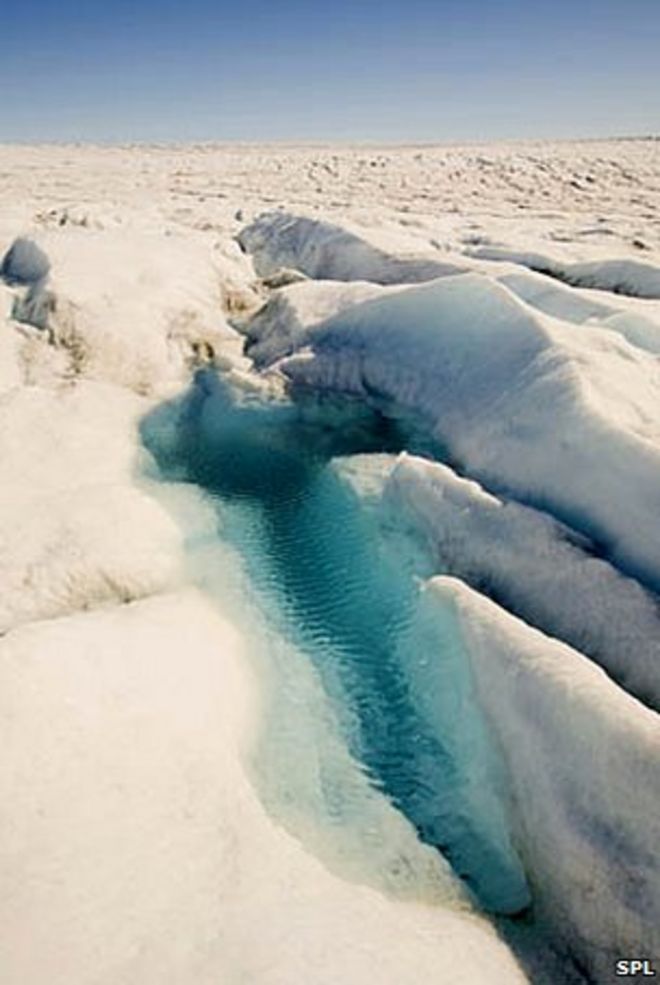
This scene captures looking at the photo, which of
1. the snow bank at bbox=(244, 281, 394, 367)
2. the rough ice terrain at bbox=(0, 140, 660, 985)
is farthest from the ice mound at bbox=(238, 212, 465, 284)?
the snow bank at bbox=(244, 281, 394, 367)

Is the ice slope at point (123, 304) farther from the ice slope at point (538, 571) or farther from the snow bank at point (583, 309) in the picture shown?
the ice slope at point (538, 571)

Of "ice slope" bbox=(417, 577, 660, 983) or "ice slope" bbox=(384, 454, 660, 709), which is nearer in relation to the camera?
"ice slope" bbox=(417, 577, 660, 983)

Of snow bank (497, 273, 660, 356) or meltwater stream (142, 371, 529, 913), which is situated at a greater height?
snow bank (497, 273, 660, 356)

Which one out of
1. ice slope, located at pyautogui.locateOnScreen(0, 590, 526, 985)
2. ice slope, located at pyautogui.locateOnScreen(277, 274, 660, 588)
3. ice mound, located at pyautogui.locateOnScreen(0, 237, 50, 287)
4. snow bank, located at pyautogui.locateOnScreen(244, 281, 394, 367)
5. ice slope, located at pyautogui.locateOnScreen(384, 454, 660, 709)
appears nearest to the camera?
ice slope, located at pyautogui.locateOnScreen(0, 590, 526, 985)

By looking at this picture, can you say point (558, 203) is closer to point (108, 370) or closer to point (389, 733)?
point (108, 370)

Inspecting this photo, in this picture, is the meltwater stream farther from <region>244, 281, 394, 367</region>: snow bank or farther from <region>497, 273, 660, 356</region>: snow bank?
<region>497, 273, 660, 356</region>: snow bank

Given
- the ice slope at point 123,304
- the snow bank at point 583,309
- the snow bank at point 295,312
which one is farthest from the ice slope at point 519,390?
the ice slope at point 123,304
